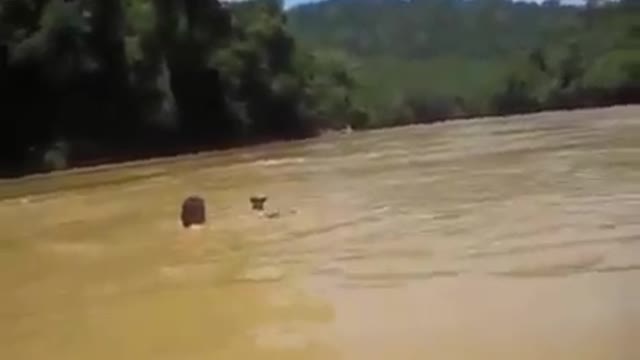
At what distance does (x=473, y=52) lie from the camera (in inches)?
626

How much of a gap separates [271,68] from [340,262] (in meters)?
8.38

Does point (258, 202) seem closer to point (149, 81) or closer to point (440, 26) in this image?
point (149, 81)

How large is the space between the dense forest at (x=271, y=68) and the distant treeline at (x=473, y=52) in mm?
19

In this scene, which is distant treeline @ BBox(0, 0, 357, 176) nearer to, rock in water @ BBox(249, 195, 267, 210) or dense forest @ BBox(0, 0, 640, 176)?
dense forest @ BBox(0, 0, 640, 176)

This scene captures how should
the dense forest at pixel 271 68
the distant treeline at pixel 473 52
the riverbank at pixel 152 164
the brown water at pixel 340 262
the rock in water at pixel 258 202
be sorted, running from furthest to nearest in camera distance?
the distant treeline at pixel 473 52 < the dense forest at pixel 271 68 < the riverbank at pixel 152 164 < the rock in water at pixel 258 202 < the brown water at pixel 340 262

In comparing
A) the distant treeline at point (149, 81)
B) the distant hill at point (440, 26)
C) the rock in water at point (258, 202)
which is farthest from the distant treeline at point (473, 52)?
the rock in water at point (258, 202)

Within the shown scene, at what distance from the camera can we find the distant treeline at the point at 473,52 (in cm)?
1533

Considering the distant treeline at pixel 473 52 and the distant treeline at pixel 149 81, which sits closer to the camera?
the distant treeline at pixel 149 81

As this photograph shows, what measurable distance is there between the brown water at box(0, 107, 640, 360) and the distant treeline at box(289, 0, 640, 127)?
13.3 ft

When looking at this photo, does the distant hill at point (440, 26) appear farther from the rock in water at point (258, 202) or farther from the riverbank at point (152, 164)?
the rock in water at point (258, 202)

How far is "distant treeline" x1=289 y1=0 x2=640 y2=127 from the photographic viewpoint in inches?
603

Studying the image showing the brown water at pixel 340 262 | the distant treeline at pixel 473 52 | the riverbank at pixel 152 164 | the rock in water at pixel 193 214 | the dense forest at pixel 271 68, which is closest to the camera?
the brown water at pixel 340 262

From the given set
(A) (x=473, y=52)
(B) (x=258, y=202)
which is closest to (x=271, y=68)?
(A) (x=473, y=52)

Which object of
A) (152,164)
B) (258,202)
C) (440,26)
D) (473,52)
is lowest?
(152,164)
